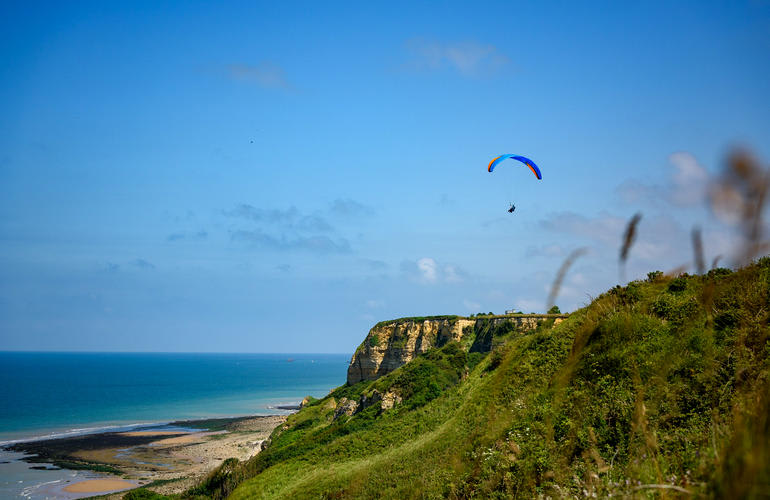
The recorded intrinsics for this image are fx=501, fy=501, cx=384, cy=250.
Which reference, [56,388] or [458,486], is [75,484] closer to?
[458,486]

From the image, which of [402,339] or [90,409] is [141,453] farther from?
[90,409]

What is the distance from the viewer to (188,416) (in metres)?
96.1

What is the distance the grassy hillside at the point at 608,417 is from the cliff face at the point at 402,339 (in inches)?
1401

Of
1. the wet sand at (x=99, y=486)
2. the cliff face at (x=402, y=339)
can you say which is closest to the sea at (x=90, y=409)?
the wet sand at (x=99, y=486)

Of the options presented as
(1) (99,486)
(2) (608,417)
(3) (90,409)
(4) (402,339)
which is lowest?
(1) (99,486)

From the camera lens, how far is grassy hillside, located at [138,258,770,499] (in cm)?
560

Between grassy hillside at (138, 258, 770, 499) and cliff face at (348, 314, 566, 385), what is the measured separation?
35597mm

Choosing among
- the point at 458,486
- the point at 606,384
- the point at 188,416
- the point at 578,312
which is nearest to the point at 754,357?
the point at 606,384

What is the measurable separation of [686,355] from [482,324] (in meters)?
45.2

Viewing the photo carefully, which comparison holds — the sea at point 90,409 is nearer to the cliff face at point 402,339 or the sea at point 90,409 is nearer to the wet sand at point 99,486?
the wet sand at point 99,486

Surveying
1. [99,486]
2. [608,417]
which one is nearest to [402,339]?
[99,486]

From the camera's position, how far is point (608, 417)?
1111 cm

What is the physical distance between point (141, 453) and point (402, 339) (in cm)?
3578

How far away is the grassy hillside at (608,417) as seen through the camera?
5.60 metres
